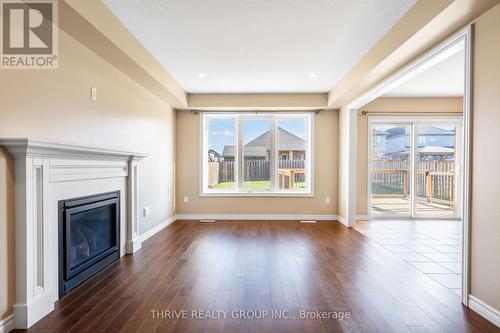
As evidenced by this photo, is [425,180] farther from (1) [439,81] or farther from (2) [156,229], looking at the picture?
(2) [156,229]

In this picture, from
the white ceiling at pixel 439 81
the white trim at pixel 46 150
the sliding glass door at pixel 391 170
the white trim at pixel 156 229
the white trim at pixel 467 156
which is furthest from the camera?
the sliding glass door at pixel 391 170

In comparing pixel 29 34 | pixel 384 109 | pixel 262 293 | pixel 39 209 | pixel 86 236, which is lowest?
pixel 262 293

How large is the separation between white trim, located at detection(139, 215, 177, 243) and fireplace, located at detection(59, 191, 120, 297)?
0.70 metres

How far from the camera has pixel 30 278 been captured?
6.48ft

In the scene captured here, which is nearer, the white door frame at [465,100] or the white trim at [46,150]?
the white trim at [46,150]

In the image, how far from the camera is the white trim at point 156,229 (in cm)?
416

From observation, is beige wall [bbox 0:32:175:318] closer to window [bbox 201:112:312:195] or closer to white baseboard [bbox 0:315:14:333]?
white baseboard [bbox 0:315:14:333]

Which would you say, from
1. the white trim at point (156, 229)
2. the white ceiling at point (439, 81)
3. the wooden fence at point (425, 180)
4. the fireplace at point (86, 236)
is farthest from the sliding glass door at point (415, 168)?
the fireplace at point (86, 236)

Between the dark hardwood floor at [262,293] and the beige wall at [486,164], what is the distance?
0.34m

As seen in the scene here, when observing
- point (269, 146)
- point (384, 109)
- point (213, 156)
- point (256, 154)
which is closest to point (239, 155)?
point (256, 154)

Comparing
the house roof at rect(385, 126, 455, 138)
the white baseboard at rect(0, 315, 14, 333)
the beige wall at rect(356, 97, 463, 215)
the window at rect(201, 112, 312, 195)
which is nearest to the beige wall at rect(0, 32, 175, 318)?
the white baseboard at rect(0, 315, 14, 333)

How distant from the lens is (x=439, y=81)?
4664 millimetres

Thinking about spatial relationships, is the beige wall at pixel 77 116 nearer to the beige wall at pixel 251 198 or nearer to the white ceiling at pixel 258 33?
the white ceiling at pixel 258 33

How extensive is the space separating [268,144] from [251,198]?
3.96 feet
